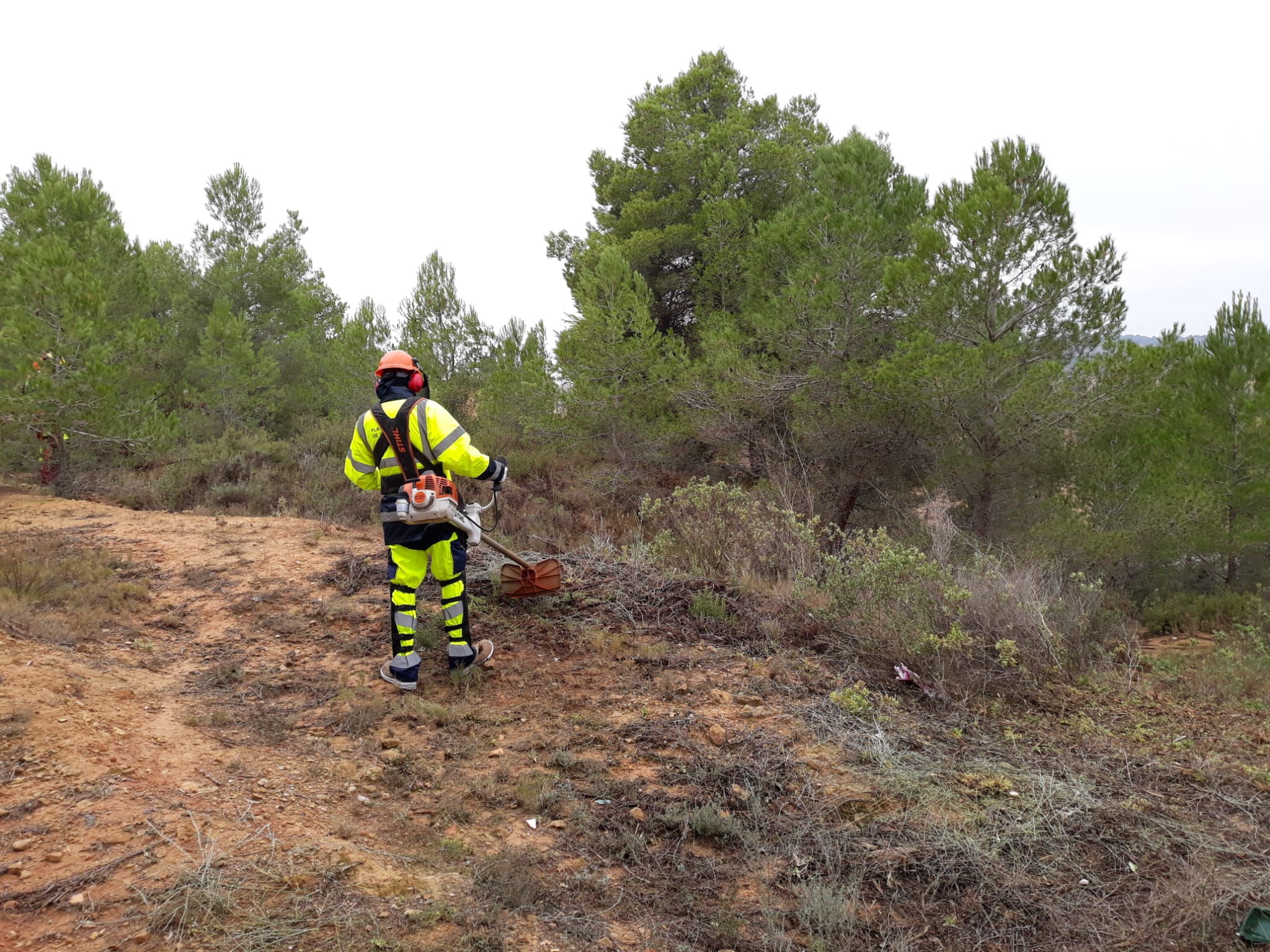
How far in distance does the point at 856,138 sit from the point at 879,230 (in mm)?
1834

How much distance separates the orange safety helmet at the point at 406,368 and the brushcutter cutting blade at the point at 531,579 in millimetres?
1562

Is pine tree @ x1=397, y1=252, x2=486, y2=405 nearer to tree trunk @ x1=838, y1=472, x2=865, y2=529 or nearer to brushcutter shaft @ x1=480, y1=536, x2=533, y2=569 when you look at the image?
tree trunk @ x1=838, y1=472, x2=865, y2=529

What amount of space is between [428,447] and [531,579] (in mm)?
1475

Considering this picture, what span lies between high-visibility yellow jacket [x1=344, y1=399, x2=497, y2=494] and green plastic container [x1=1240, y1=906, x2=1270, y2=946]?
3849mm

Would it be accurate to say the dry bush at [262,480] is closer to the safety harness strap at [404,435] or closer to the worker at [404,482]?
the worker at [404,482]

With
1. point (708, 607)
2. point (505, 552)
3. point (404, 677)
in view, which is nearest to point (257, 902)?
point (404, 677)

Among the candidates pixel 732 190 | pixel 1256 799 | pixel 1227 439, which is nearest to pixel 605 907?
pixel 1256 799

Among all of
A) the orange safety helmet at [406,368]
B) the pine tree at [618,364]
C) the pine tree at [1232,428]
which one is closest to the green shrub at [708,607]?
the orange safety helmet at [406,368]

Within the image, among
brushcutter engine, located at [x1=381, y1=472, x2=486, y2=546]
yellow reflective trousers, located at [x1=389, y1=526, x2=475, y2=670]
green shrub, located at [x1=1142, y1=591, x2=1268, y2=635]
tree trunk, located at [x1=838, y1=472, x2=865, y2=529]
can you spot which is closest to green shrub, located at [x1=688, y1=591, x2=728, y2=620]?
yellow reflective trousers, located at [x1=389, y1=526, x2=475, y2=670]

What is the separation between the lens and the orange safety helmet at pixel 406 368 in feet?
15.1

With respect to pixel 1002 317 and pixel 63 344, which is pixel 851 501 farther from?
pixel 63 344

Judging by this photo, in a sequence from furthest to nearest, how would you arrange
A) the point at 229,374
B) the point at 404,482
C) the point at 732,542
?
1. the point at 229,374
2. the point at 732,542
3. the point at 404,482

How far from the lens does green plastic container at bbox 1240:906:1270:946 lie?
2480 mm

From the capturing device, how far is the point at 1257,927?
2506mm
